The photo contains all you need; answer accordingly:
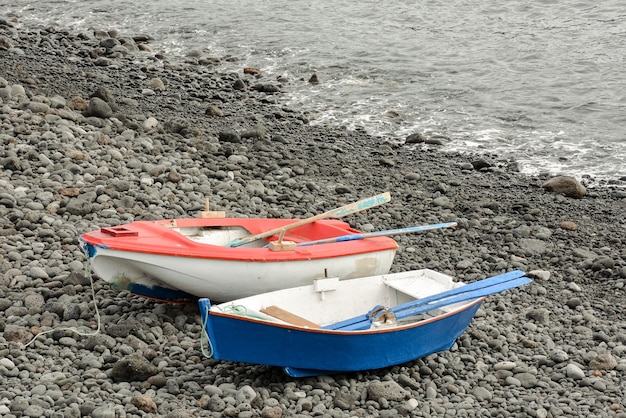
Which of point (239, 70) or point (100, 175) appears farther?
point (239, 70)

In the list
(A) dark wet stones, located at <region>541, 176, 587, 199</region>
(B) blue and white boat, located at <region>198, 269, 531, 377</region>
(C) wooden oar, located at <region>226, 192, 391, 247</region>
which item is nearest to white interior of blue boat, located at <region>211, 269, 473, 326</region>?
(B) blue and white boat, located at <region>198, 269, 531, 377</region>

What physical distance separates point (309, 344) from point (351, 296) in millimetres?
1210

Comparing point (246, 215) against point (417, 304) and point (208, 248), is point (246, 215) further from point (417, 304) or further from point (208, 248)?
point (417, 304)

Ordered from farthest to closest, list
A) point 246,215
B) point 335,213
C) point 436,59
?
point 436,59
point 246,215
point 335,213

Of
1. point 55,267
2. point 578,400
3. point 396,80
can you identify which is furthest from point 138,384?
point 396,80

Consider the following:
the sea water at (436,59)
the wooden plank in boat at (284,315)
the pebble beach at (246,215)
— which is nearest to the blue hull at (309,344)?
the pebble beach at (246,215)

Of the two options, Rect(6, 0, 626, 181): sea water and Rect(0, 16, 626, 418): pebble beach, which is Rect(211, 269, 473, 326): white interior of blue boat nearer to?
Rect(0, 16, 626, 418): pebble beach

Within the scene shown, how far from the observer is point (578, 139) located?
52.3ft

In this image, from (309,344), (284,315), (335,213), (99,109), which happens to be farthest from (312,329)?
(99,109)

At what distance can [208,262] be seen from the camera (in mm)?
7484

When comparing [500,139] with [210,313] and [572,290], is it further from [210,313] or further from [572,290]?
[210,313]

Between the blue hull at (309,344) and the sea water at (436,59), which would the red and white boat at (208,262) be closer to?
the blue hull at (309,344)

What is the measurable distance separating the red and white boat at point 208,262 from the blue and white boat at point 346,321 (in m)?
0.27

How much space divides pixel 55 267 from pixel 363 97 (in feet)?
35.4
